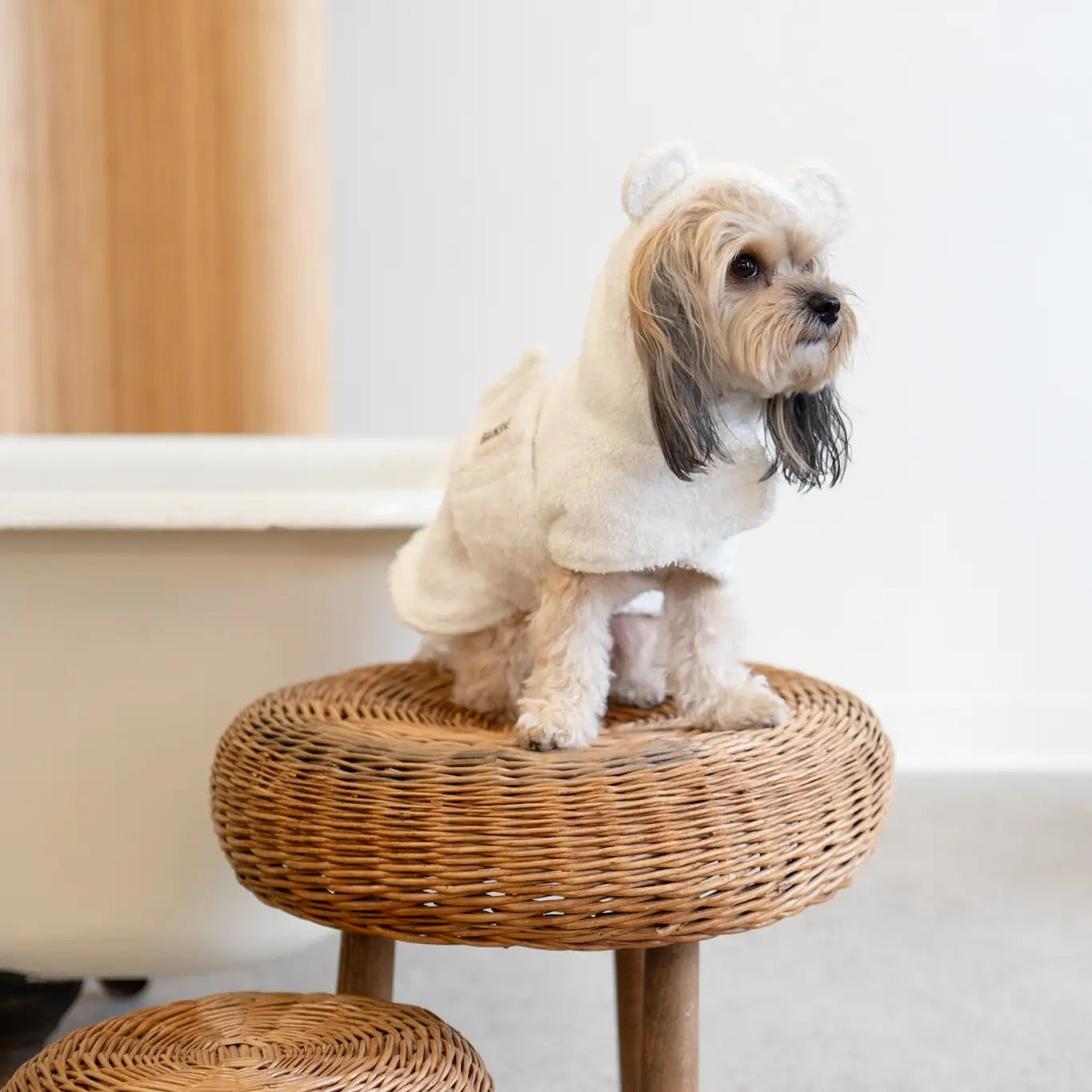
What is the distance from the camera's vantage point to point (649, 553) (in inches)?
42.0

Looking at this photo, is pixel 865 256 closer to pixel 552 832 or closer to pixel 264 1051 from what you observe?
pixel 552 832

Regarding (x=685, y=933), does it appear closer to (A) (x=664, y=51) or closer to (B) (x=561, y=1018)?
(B) (x=561, y=1018)

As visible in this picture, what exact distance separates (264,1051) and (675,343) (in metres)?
0.59

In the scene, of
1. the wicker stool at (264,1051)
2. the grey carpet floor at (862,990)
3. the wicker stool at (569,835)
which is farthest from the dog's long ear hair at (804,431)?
the grey carpet floor at (862,990)

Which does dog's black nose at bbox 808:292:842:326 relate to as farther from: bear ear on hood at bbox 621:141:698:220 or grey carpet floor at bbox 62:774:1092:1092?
grey carpet floor at bbox 62:774:1092:1092

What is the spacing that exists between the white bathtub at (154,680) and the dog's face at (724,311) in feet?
1.53

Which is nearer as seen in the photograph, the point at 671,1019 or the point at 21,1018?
the point at 671,1019

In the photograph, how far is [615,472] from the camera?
3.45 ft

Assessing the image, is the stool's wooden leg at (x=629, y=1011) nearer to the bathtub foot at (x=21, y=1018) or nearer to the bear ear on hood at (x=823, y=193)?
the bathtub foot at (x=21, y=1018)

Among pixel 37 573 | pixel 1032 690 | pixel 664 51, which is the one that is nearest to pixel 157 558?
pixel 37 573

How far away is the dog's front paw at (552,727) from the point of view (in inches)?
40.8

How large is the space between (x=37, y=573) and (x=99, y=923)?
15.9 inches

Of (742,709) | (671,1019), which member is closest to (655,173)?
(742,709)

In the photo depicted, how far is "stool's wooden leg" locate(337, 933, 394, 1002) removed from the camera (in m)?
1.21
